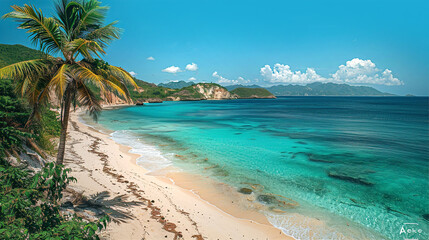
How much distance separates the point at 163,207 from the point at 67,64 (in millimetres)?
6558

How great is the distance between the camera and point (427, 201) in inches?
469

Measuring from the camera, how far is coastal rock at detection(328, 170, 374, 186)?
14.2 metres

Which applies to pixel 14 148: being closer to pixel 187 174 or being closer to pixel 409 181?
pixel 187 174

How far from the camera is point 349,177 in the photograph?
15.0 metres

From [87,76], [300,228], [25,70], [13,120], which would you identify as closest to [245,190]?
[300,228]

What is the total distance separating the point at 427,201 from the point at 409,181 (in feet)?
11.4

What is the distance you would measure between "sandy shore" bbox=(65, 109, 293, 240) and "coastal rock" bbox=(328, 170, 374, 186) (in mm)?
8595

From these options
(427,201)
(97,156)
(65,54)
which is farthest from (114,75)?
(427,201)

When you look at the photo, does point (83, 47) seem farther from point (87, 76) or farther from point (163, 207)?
point (163, 207)

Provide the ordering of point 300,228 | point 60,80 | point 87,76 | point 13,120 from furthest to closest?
point 13,120
point 300,228
point 87,76
point 60,80

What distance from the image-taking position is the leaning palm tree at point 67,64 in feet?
20.8

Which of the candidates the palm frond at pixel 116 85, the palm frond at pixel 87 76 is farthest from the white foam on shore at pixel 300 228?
the palm frond at pixel 87 76

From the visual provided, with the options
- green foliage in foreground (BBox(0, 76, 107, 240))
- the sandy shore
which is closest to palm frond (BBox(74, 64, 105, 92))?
green foliage in foreground (BBox(0, 76, 107, 240))

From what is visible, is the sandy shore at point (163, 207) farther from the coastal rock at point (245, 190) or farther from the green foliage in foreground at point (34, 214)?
the green foliage in foreground at point (34, 214)
